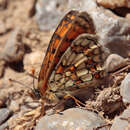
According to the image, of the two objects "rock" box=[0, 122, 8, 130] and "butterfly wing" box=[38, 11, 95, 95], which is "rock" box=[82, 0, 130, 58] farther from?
"rock" box=[0, 122, 8, 130]

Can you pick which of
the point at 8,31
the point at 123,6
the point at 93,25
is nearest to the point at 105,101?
the point at 93,25

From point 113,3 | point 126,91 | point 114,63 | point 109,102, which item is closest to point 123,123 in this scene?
point 126,91

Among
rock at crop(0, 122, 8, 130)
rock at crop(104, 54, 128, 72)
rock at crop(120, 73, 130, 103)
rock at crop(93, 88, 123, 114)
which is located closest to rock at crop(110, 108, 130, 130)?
rock at crop(120, 73, 130, 103)

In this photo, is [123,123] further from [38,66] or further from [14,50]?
[14,50]

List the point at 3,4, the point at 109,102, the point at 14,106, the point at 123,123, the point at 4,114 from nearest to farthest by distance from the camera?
the point at 123,123
the point at 109,102
the point at 4,114
the point at 14,106
the point at 3,4

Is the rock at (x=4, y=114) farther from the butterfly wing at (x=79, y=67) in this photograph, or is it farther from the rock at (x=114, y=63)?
the rock at (x=114, y=63)

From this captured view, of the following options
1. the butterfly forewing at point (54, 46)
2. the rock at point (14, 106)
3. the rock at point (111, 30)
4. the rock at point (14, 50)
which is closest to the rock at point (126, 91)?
the rock at point (111, 30)
